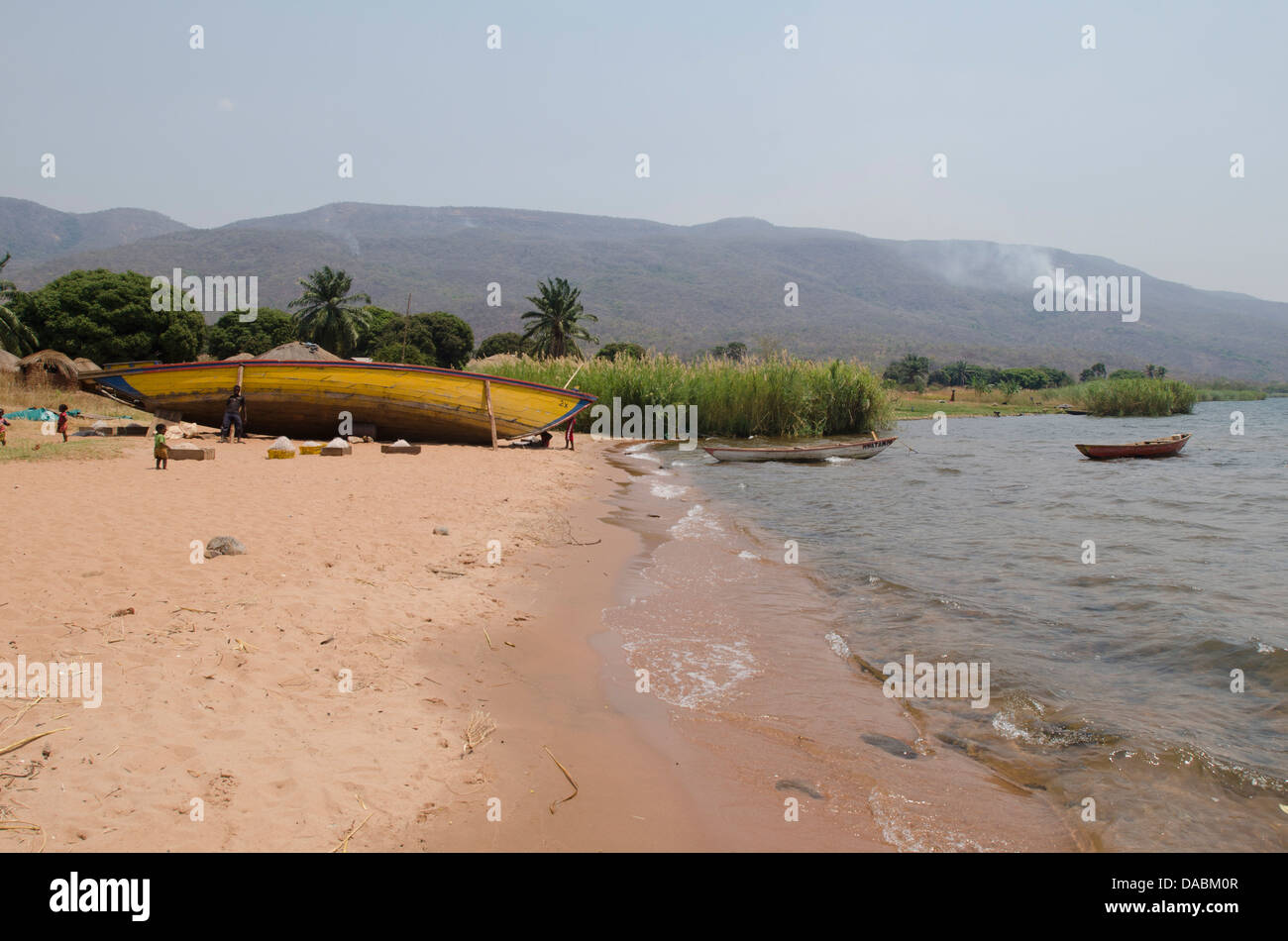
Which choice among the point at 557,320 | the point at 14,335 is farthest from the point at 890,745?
the point at 557,320

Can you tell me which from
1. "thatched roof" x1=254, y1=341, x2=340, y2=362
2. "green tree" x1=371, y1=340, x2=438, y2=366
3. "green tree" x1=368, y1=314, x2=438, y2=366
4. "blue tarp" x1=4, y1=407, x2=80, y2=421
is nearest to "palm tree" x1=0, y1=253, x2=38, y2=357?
"thatched roof" x1=254, y1=341, x2=340, y2=362

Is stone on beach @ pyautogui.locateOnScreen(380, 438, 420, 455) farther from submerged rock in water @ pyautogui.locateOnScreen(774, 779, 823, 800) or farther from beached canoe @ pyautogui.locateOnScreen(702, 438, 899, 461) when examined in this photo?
submerged rock in water @ pyautogui.locateOnScreen(774, 779, 823, 800)

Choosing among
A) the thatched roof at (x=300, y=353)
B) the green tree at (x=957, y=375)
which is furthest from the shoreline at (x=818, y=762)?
the green tree at (x=957, y=375)

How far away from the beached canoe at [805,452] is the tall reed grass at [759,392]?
4.43 metres

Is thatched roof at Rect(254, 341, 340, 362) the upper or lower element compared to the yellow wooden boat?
upper

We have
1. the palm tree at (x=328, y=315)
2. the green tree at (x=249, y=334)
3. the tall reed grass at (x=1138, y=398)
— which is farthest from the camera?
the green tree at (x=249, y=334)

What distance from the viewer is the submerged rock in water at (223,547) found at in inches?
267

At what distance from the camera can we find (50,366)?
23047 millimetres

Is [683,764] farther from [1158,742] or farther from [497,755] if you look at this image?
[1158,742]

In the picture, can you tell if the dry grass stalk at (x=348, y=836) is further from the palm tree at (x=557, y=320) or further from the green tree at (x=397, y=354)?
the palm tree at (x=557, y=320)

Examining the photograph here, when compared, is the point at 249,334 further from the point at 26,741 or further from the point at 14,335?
the point at 26,741

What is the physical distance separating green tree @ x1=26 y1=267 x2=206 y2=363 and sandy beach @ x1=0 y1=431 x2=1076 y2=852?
4672 cm

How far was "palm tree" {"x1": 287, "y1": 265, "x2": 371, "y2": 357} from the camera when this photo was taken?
192 feet

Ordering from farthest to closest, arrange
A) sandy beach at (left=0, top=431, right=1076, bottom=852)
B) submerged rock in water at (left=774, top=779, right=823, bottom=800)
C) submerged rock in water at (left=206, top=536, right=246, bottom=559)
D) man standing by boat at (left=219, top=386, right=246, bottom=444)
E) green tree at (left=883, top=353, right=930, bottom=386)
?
1. green tree at (left=883, top=353, right=930, bottom=386)
2. man standing by boat at (left=219, top=386, right=246, bottom=444)
3. submerged rock in water at (left=206, top=536, right=246, bottom=559)
4. submerged rock in water at (left=774, top=779, right=823, bottom=800)
5. sandy beach at (left=0, top=431, right=1076, bottom=852)
